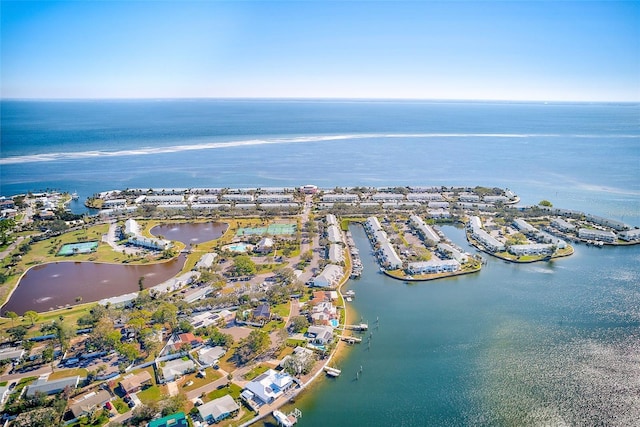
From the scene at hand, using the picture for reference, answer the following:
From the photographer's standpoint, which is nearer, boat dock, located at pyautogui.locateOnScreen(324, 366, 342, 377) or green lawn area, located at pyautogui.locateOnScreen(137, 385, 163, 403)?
green lawn area, located at pyautogui.locateOnScreen(137, 385, 163, 403)

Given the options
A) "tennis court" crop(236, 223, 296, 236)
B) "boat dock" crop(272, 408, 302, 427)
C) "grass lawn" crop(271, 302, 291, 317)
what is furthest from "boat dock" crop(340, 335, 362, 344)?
"tennis court" crop(236, 223, 296, 236)

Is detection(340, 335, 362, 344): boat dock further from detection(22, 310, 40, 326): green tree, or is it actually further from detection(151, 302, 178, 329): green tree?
detection(22, 310, 40, 326): green tree

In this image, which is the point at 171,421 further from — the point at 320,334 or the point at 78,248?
the point at 78,248

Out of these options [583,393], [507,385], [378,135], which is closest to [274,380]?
[507,385]

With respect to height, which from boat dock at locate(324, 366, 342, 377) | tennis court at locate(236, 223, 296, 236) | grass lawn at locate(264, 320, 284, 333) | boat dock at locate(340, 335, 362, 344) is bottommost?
boat dock at locate(324, 366, 342, 377)

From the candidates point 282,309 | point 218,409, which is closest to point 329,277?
point 282,309

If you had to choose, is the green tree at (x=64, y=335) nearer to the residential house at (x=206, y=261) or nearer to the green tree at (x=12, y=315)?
the green tree at (x=12, y=315)

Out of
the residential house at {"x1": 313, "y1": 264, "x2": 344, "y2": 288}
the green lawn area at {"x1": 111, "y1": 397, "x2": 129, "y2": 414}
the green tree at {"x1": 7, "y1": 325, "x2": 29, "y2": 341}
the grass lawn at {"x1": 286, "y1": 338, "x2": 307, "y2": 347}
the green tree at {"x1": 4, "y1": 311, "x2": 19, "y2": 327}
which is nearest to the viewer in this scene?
the green lawn area at {"x1": 111, "y1": 397, "x2": 129, "y2": 414}

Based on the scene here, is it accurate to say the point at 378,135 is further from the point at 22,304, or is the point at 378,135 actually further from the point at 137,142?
the point at 22,304
